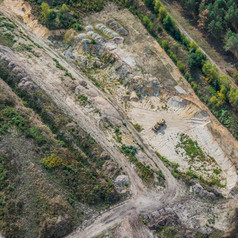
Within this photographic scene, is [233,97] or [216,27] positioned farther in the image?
[216,27]

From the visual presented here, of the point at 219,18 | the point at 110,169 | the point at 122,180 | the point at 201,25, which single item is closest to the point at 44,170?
the point at 110,169

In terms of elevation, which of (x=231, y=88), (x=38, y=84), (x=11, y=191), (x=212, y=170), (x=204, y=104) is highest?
(x=231, y=88)

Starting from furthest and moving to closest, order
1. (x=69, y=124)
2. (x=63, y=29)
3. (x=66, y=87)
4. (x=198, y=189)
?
(x=63, y=29)
(x=66, y=87)
(x=69, y=124)
(x=198, y=189)

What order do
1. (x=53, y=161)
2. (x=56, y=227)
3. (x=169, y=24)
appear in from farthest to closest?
(x=169, y=24)
(x=53, y=161)
(x=56, y=227)

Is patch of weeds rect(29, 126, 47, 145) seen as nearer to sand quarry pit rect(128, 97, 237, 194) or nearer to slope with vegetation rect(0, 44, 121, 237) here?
slope with vegetation rect(0, 44, 121, 237)

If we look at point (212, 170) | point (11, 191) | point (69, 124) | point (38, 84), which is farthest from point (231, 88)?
point (11, 191)

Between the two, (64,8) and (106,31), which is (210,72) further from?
(64,8)

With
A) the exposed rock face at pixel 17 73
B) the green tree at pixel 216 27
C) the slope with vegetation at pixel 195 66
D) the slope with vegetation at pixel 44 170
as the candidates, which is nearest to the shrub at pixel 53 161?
the slope with vegetation at pixel 44 170

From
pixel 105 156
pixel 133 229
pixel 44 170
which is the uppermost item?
pixel 105 156

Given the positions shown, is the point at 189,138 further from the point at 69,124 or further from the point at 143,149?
the point at 69,124
